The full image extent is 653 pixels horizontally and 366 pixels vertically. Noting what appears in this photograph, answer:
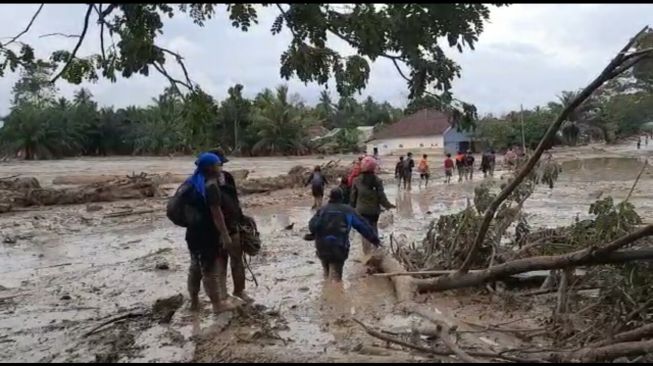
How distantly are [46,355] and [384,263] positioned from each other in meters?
4.09

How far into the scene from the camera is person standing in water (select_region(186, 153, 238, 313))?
6.09m

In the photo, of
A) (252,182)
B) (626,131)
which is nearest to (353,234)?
(252,182)

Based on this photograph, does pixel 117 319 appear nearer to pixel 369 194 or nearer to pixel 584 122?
pixel 369 194

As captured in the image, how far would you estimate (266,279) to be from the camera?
8914mm

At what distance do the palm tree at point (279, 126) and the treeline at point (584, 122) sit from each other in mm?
15132

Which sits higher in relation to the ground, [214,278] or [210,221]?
[210,221]

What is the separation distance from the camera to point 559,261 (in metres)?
5.28

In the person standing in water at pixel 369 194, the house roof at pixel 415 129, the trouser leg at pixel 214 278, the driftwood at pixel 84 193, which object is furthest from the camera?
the house roof at pixel 415 129

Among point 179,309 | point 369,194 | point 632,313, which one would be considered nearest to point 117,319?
point 179,309

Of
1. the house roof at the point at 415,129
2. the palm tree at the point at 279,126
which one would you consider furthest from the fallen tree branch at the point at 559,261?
the house roof at the point at 415,129

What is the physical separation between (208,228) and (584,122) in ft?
229

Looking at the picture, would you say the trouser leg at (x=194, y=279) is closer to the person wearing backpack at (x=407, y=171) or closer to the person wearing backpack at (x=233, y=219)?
the person wearing backpack at (x=233, y=219)

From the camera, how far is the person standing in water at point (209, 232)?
6090 millimetres

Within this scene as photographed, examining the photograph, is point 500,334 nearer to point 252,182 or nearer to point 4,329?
point 4,329
